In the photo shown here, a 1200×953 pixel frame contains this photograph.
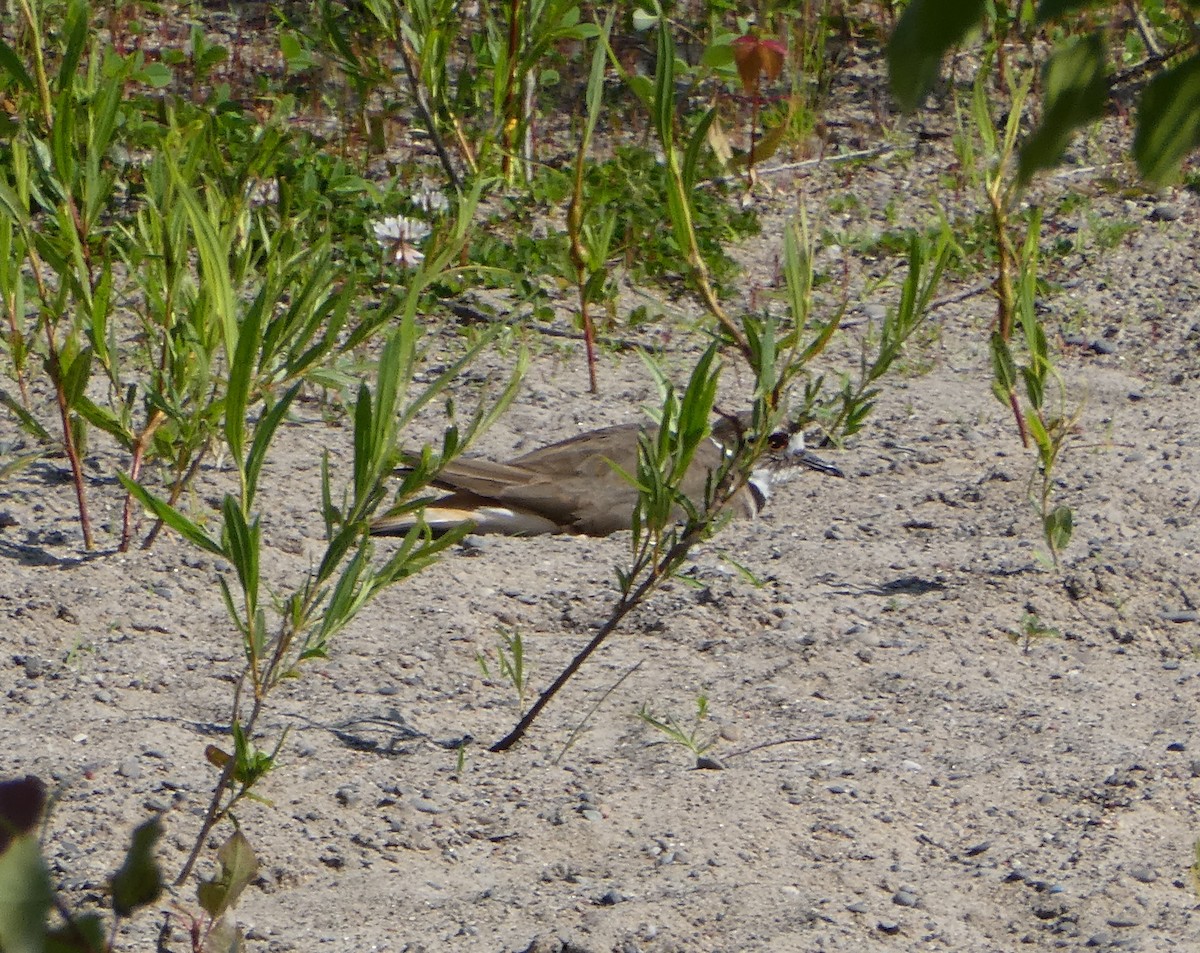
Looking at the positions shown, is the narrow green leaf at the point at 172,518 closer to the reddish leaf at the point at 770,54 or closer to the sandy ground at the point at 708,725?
the sandy ground at the point at 708,725

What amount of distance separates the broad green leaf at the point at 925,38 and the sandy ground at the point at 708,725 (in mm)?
1802

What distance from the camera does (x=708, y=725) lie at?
346 cm

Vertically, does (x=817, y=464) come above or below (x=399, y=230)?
below

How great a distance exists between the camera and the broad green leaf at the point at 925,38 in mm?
1071

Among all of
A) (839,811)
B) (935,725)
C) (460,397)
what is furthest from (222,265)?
(460,397)

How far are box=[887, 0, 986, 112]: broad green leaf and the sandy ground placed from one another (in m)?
1.80

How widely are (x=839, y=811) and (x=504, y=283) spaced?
3.68 m

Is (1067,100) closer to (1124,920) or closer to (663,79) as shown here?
(663,79)

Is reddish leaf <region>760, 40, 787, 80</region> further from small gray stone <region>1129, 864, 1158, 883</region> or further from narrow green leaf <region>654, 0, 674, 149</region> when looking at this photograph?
small gray stone <region>1129, 864, 1158, 883</region>

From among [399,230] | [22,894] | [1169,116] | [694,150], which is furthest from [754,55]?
[22,894]

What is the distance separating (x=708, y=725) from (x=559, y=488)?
1.74 meters

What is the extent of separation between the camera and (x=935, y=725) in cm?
345

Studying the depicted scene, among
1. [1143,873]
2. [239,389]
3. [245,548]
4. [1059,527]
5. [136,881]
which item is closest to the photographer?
[136,881]

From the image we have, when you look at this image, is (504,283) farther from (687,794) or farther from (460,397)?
(687,794)
